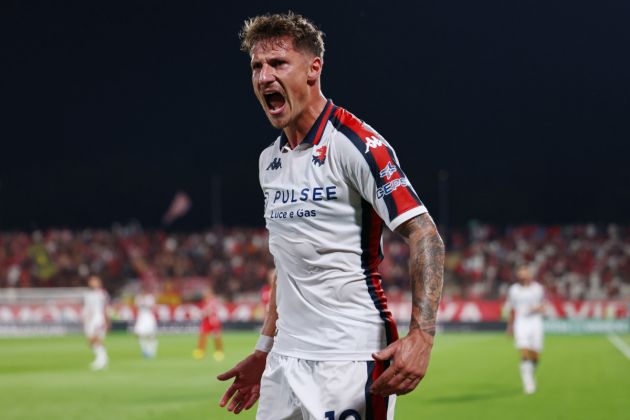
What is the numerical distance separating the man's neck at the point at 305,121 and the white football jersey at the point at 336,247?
66 millimetres

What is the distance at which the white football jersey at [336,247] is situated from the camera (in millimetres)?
4004

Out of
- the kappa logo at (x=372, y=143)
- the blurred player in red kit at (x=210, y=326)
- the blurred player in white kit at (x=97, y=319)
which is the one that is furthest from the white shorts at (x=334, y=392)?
the blurred player in red kit at (x=210, y=326)

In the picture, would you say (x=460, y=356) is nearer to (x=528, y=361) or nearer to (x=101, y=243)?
(x=528, y=361)

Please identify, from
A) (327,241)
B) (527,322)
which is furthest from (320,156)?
(527,322)

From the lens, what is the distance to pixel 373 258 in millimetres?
4105

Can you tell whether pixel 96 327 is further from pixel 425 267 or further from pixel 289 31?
pixel 425 267

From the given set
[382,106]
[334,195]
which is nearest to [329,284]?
[334,195]

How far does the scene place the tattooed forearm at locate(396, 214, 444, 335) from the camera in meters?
3.81

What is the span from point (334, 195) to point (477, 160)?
282ft

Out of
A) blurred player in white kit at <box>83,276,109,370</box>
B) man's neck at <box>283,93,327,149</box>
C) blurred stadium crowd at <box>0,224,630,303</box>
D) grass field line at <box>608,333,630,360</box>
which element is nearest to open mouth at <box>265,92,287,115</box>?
man's neck at <box>283,93,327,149</box>

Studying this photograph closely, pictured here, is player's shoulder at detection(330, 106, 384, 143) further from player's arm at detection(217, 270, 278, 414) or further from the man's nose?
player's arm at detection(217, 270, 278, 414)

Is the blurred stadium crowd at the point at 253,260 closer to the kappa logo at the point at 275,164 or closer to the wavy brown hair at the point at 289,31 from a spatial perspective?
the kappa logo at the point at 275,164

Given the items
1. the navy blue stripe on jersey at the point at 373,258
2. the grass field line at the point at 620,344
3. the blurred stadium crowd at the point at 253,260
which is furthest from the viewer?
the blurred stadium crowd at the point at 253,260

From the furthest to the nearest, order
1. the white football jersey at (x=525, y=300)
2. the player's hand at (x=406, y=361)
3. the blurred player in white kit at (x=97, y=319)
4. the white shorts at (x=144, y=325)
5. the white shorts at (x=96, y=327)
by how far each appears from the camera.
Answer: the white shorts at (x=144, y=325)
the white shorts at (x=96, y=327)
the blurred player in white kit at (x=97, y=319)
the white football jersey at (x=525, y=300)
the player's hand at (x=406, y=361)
